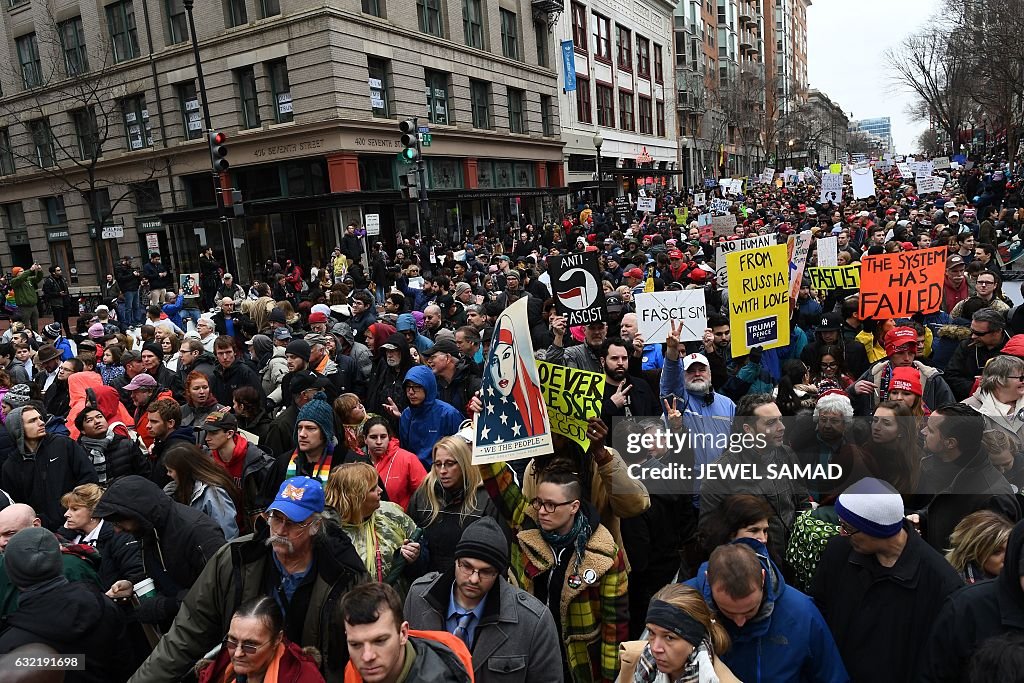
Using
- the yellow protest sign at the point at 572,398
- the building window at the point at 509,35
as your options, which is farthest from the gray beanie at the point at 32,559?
the building window at the point at 509,35

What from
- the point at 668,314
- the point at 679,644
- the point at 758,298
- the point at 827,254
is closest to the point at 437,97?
the point at 827,254

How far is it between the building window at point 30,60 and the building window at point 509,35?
2226cm

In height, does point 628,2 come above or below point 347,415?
above

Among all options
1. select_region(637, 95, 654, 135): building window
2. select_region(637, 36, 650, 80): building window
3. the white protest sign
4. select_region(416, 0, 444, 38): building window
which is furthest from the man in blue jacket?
select_region(637, 36, 650, 80): building window

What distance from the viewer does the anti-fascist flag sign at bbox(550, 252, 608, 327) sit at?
721 cm

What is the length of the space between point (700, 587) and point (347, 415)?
3.16 m

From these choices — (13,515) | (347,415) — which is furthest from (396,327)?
(13,515)

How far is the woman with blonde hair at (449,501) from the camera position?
4008 mm

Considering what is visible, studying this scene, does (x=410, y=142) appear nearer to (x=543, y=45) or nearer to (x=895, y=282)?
(x=895, y=282)

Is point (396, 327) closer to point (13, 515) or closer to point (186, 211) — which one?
point (13, 515)

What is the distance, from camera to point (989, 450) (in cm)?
383

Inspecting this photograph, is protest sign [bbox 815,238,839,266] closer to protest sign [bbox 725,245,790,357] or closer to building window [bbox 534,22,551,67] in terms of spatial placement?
protest sign [bbox 725,245,790,357]

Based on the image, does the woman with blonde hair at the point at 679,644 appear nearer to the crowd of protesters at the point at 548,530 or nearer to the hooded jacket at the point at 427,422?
the crowd of protesters at the point at 548,530

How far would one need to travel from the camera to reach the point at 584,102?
45.0 meters
